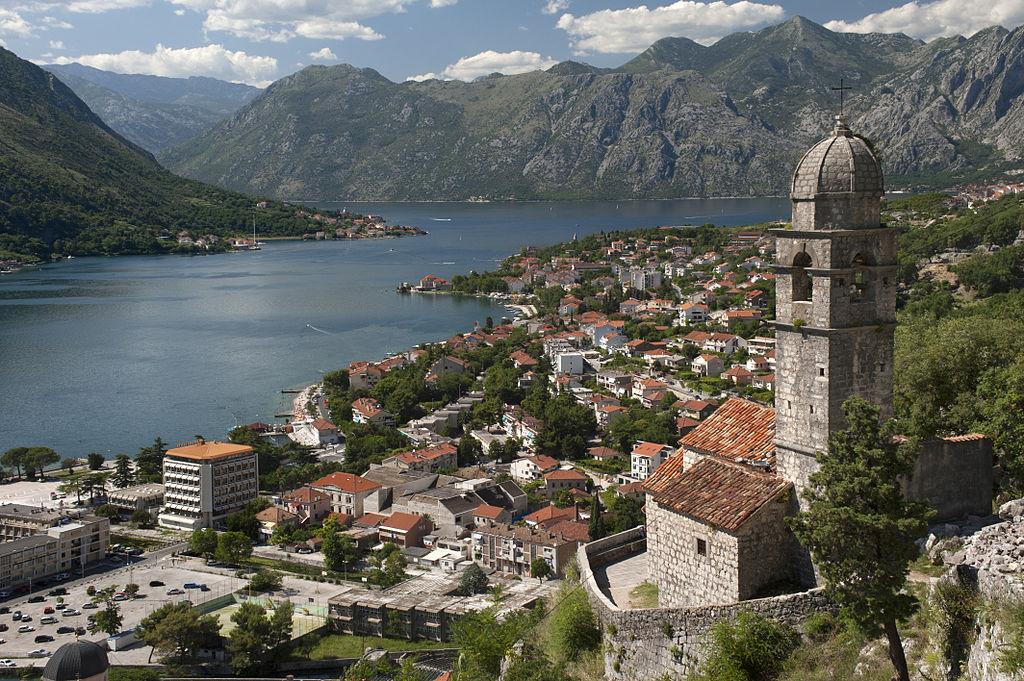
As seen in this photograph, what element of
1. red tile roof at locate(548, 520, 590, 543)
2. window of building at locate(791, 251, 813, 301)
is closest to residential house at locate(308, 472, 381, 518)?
red tile roof at locate(548, 520, 590, 543)

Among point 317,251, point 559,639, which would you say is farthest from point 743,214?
point 559,639

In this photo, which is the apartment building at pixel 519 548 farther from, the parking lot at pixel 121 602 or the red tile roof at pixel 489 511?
the parking lot at pixel 121 602

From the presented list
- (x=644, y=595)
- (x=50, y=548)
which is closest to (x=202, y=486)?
(x=50, y=548)

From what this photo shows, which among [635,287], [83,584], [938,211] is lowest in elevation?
[83,584]

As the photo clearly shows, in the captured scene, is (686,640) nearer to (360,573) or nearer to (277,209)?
(360,573)

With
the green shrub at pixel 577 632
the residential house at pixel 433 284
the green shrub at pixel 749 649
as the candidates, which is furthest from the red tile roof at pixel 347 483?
the residential house at pixel 433 284
